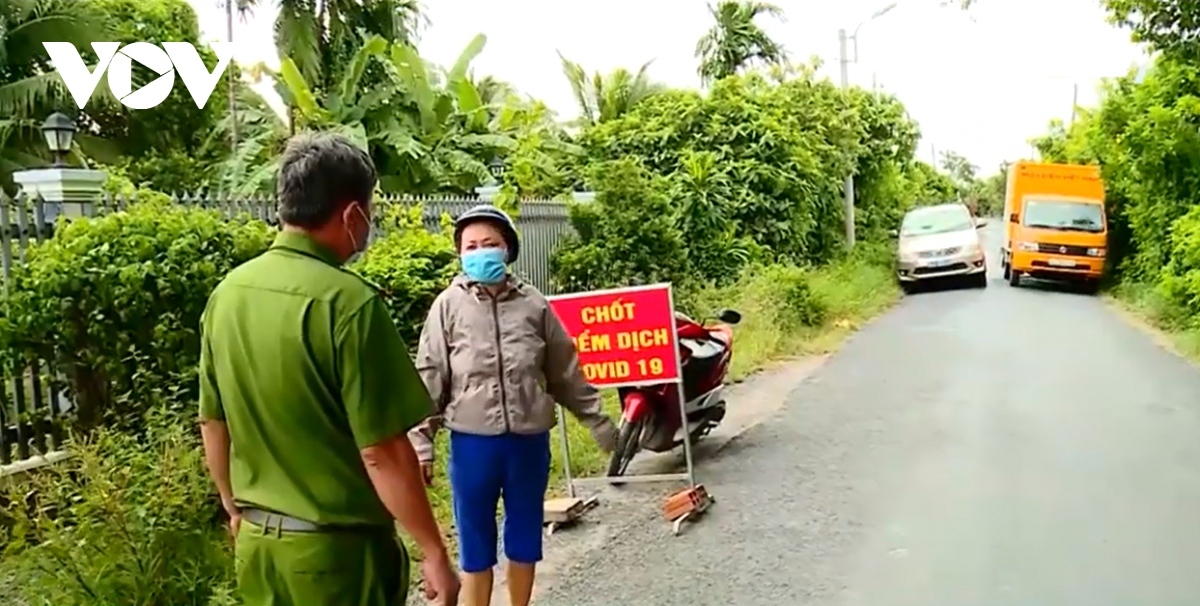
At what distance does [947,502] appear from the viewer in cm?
705

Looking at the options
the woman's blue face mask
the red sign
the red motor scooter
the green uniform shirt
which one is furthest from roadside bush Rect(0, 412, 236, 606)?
the red motor scooter

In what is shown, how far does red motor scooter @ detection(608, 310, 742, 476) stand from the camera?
7387mm

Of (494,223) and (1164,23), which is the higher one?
(1164,23)

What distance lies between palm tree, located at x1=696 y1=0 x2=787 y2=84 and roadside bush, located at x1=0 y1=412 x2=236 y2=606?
95.4ft

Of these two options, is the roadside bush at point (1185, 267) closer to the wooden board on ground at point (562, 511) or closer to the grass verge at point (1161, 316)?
the grass verge at point (1161, 316)

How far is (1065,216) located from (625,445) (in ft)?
61.3

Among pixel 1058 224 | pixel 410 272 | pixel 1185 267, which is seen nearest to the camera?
pixel 410 272

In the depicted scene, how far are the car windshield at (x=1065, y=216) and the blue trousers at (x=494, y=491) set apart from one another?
21.0m

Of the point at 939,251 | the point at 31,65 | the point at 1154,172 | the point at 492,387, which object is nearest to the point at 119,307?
the point at 492,387

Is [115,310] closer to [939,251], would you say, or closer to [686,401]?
[686,401]

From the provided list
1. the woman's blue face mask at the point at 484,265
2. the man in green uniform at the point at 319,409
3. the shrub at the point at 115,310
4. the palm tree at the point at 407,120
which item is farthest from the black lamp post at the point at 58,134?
the palm tree at the point at 407,120

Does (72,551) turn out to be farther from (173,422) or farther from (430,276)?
(430,276)

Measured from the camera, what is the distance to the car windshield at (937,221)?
78.6 feet

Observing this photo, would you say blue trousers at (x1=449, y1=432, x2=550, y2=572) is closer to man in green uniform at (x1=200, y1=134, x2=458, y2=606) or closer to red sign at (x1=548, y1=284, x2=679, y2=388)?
man in green uniform at (x1=200, y1=134, x2=458, y2=606)
